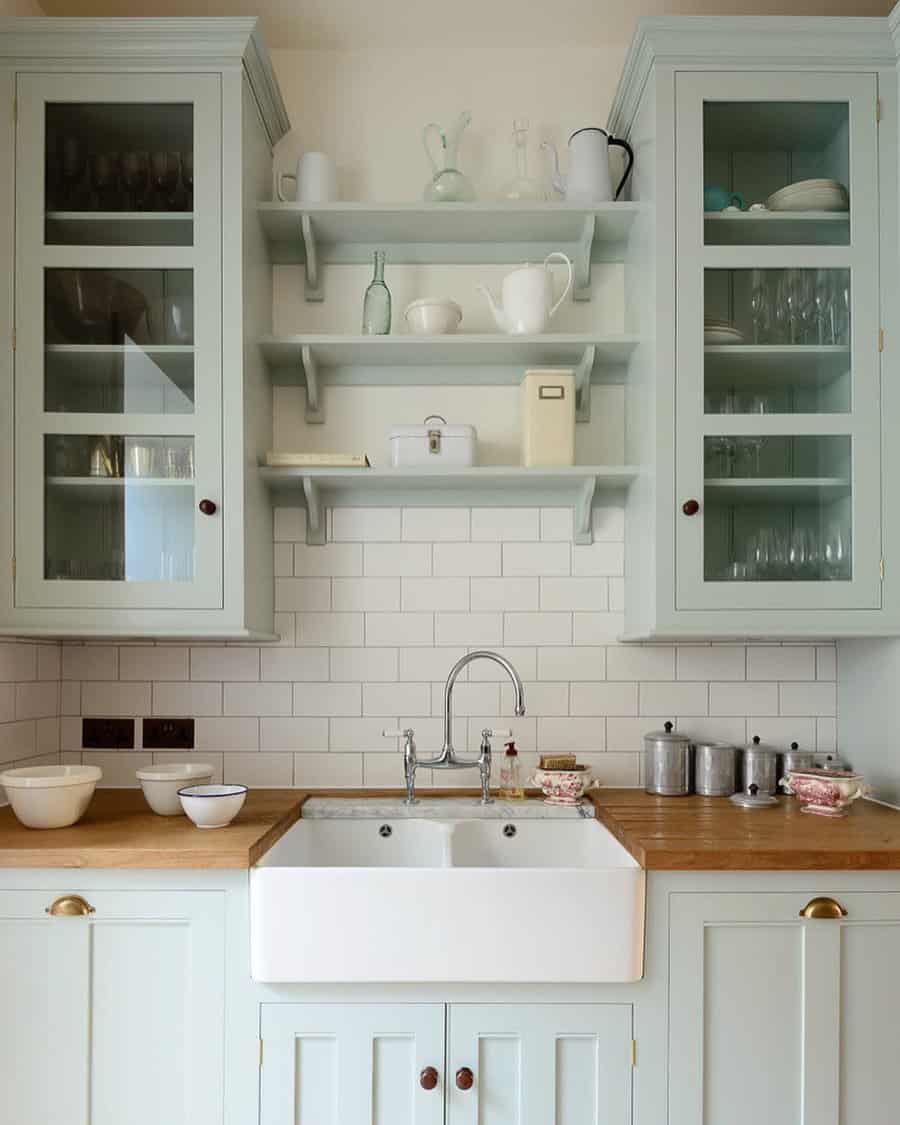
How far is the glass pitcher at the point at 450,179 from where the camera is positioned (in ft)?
7.76

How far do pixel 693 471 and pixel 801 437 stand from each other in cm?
26

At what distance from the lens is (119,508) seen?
214cm

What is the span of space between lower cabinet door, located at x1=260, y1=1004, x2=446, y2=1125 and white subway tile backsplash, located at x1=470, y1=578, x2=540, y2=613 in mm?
1035

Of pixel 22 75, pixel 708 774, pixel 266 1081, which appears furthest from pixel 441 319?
pixel 266 1081

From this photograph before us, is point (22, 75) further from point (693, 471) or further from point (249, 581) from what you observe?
point (693, 471)

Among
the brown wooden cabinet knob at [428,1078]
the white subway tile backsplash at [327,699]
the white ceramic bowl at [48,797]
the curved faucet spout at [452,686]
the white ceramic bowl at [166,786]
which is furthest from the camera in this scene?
the white subway tile backsplash at [327,699]

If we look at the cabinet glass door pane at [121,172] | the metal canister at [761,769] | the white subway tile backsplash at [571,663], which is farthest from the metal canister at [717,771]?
the cabinet glass door pane at [121,172]

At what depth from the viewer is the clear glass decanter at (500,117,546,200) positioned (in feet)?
8.00

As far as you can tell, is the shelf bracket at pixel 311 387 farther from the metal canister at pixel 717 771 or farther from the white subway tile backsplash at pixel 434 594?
the metal canister at pixel 717 771

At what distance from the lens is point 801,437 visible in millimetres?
2182

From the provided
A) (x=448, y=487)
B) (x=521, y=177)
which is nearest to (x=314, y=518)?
(x=448, y=487)

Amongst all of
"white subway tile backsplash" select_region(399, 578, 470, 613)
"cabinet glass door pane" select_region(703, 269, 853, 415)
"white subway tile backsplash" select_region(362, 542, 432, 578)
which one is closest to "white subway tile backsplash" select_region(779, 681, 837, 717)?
"cabinet glass door pane" select_region(703, 269, 853, 415)

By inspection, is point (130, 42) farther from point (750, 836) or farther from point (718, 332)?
point (750, 836)

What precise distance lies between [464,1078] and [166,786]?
87cm
